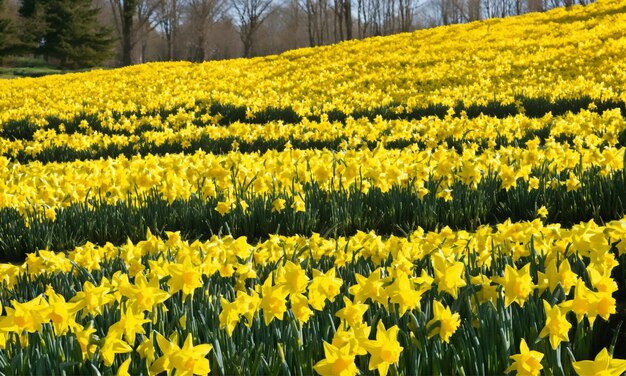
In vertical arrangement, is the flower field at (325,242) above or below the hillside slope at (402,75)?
below

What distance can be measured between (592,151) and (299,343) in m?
3.56

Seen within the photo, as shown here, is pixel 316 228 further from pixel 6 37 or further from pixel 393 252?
pixel 6 37

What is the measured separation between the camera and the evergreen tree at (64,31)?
46.3 meters

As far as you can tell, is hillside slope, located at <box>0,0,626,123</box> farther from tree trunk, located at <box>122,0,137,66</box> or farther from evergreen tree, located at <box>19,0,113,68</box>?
evergreen tree, located at <box>19,0,113,68</box>

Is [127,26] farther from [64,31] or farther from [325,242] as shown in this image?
[325,242]

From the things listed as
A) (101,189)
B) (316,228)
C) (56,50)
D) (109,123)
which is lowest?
(316,228)

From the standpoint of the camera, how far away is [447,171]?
429 centimetres

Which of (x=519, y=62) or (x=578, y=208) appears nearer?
(x=578, y=208)

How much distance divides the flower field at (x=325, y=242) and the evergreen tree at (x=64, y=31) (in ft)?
123

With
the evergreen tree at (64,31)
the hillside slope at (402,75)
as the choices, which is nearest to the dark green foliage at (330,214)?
the hillside slope at (402,75)

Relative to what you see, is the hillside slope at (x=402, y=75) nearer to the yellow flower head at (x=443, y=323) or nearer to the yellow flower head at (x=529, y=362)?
the yellow flower head at (x=443, y=323)

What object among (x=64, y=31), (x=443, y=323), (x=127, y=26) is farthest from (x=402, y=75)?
(x=64, y=31)

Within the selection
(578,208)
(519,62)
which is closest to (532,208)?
(578,208)

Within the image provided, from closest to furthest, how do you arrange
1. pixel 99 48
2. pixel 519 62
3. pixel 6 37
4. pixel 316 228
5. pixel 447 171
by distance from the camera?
pixel 447 171
pixel 316 228
pixel 519 62
pixel 6 37
pixel 99 48
